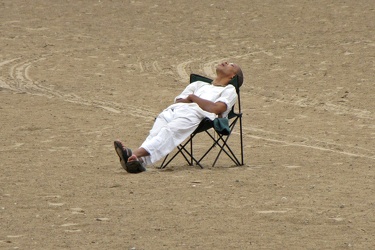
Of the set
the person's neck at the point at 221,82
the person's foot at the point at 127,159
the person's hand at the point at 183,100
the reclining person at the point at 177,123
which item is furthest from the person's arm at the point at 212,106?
the person's foot at the point at 127,159

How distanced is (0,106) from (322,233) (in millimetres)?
7783

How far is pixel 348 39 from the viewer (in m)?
19.9

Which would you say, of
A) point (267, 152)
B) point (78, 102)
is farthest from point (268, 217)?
point (78, 102)

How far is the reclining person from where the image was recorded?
34.1 feet

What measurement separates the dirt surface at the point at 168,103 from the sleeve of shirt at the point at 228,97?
0.60m

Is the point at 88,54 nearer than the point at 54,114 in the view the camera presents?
No

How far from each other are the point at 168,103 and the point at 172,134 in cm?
482

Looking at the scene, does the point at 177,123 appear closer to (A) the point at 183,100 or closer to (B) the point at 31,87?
(A) the point at 183,100

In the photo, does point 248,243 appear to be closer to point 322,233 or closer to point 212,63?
point 322,233

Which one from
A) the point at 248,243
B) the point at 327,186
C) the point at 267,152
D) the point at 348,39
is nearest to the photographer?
the point at 248,243

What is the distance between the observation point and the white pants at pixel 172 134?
10469mm

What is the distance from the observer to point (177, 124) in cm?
1052

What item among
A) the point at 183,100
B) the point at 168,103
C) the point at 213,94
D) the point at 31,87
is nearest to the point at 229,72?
the point at 213,94

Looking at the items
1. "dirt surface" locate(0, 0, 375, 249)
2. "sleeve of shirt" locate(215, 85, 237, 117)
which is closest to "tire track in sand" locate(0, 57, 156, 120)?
"dirt surface" locate(0, 0, 375, 249)
